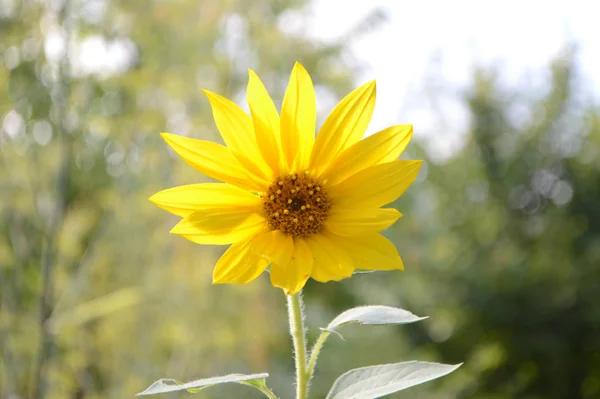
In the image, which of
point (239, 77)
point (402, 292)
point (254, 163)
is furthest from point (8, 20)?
point (402, 292)

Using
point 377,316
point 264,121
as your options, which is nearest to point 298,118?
point 264,121

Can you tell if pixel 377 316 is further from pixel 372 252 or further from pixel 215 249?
pixel 215 249

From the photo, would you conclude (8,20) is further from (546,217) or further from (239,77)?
(546,217)

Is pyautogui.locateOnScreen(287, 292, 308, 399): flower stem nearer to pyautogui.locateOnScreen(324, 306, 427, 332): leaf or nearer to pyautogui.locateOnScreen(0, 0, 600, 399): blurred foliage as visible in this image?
pyautogui.locateOnScreen(324, 306, 427, 332): leaf

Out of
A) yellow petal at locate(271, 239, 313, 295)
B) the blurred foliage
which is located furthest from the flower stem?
the blurred foliage

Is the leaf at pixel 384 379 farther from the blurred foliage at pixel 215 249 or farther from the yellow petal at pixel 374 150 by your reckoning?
the blurred foliage at pixel 215 249

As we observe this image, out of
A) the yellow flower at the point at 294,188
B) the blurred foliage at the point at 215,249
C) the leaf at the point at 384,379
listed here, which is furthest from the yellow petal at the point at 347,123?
the blurred foliage at the point at 215,249
